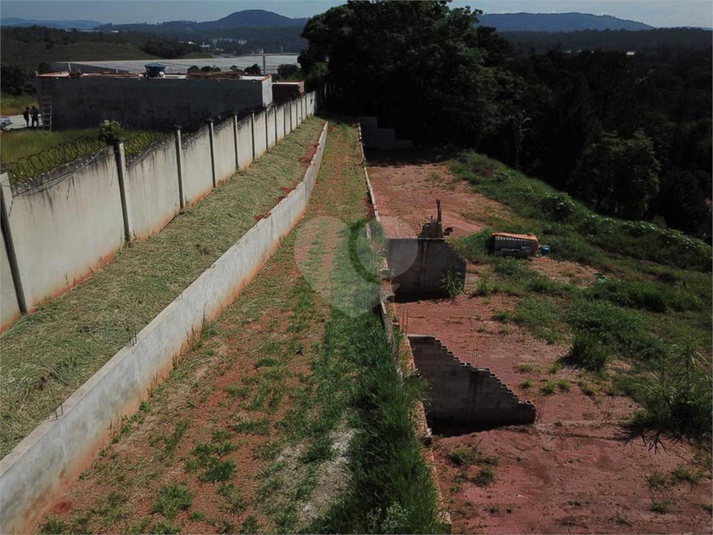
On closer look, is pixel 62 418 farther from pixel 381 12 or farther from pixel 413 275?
pixel 381 12

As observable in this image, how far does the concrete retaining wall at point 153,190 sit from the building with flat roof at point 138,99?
1068 centimetres

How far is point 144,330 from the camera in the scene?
654 centimetres

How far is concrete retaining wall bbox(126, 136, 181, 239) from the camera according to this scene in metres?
8.98

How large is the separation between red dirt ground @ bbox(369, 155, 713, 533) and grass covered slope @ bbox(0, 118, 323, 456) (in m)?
4.10

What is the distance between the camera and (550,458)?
26.9 feet

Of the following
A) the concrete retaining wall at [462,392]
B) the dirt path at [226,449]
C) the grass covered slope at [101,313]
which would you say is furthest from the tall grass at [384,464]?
the grass covered slope at [101,313]

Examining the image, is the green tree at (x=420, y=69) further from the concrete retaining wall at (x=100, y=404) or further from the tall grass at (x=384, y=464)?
the tall grass at (x=384, y=464)

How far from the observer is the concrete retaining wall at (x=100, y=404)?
14.5 feet

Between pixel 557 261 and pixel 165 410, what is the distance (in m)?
11.8

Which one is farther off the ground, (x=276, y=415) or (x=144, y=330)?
(x=144, y=330)

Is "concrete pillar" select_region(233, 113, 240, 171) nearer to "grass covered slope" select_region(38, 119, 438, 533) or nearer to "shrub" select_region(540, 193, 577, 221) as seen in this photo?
"grass covered slope" select_region(38, 119, 438, 533)

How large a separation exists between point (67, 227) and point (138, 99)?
1474 centimetres

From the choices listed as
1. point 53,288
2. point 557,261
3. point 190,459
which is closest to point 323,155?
point 557,261

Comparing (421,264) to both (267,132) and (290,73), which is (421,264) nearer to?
(267,132)
